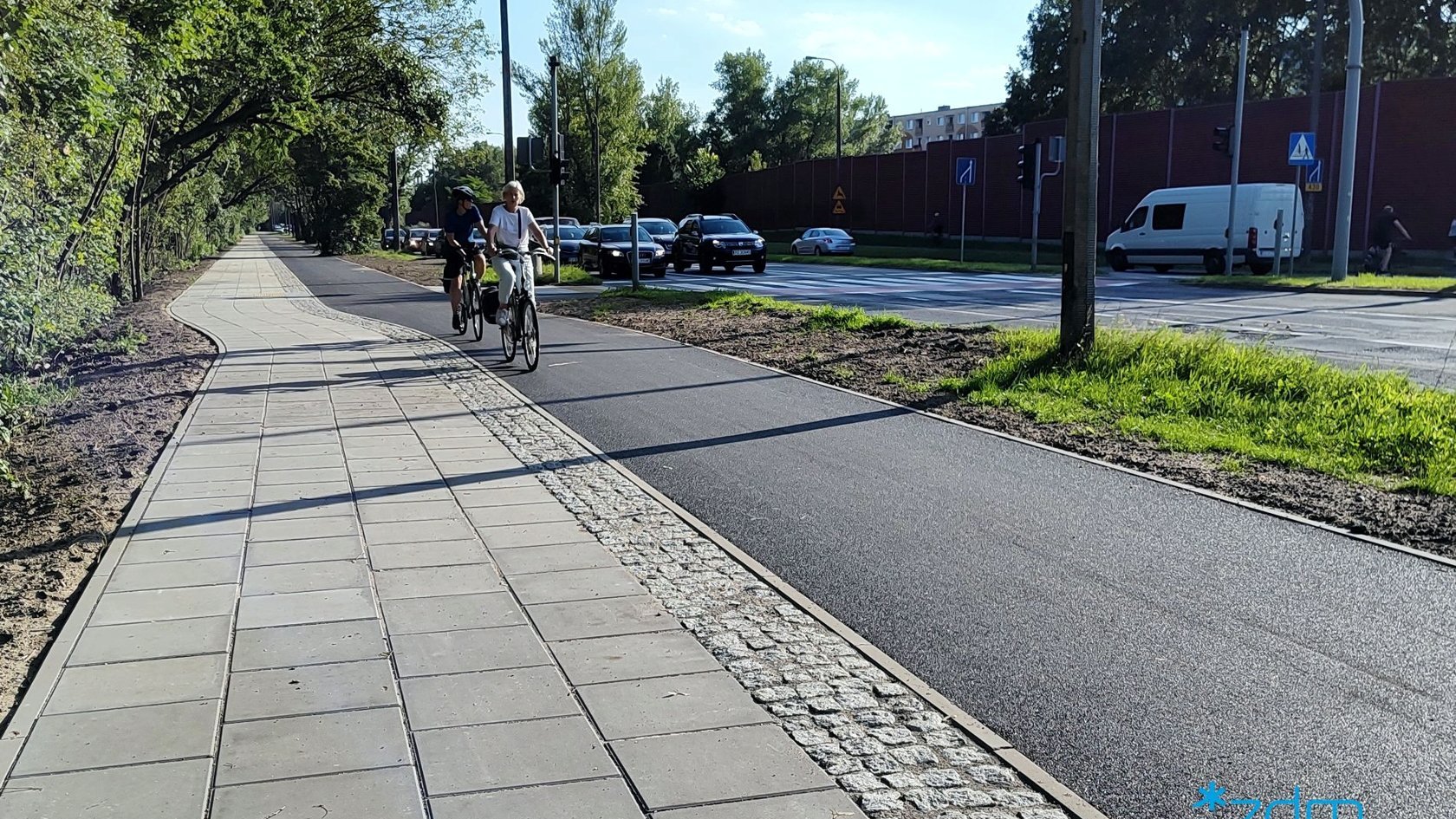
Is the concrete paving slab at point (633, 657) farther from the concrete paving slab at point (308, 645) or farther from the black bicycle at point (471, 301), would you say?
the black bicycle at point (471, 301)

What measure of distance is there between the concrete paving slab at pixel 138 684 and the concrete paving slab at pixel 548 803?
119 cm

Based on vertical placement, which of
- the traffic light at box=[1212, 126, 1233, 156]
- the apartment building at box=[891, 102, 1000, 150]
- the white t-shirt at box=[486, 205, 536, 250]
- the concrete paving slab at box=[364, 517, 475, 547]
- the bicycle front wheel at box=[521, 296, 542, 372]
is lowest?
the concrete paving slab at box=[364, 517, 475, 547]

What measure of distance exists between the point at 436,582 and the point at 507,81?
979 inches

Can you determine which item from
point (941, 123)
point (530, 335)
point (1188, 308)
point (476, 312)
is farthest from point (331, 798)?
point (941, 123)

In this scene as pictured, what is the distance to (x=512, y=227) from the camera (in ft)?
41.2

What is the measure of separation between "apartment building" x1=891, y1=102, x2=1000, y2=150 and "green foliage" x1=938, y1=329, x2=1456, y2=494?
5688 inches

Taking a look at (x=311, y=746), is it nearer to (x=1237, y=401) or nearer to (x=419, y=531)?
(x=419, y=531)

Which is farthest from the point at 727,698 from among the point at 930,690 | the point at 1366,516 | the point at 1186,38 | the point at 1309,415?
the point at 1186,38

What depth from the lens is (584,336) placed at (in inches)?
627

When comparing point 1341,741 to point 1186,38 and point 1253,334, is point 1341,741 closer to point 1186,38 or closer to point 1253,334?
point 1253,334

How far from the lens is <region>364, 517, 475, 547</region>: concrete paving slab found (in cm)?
584

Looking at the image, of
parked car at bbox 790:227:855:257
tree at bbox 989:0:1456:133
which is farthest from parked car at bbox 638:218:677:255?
tree at bbox 989:0:1456:133

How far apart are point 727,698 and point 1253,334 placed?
13.5m

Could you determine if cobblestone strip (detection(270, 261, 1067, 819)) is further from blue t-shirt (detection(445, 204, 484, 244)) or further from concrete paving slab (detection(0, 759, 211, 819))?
A: blue t-shirt (detection(445, 204, 484, 244))
